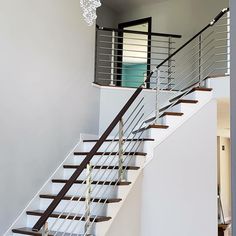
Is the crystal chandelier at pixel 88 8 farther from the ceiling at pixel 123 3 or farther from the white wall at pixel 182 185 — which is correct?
the ceiling at pixel 123 3

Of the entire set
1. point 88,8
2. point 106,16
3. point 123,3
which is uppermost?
point 123,3

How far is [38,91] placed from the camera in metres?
4.57

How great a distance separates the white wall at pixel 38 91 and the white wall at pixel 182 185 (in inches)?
52.7

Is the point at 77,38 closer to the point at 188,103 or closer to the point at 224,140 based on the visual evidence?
the point at 188,103

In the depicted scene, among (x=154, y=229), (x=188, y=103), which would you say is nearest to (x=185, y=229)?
(x=154, y=229)

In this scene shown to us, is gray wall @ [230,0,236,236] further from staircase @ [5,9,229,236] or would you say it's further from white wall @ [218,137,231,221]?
white wall @ [218,137,231,221]

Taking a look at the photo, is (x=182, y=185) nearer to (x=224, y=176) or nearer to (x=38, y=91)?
(x=38, y=91)

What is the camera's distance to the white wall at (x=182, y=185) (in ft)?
14.4

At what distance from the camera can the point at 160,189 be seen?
448 centimetres

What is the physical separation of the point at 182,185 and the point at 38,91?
225 centimetres

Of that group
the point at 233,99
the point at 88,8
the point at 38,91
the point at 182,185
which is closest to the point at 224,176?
the point at 182,185

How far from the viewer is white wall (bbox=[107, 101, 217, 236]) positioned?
14.4 ft

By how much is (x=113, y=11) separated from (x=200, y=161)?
4749 mm

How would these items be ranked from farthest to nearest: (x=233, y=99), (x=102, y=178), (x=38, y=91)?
(x=38, y=91) → (x=102, y=178) → (x=233, y=99)
